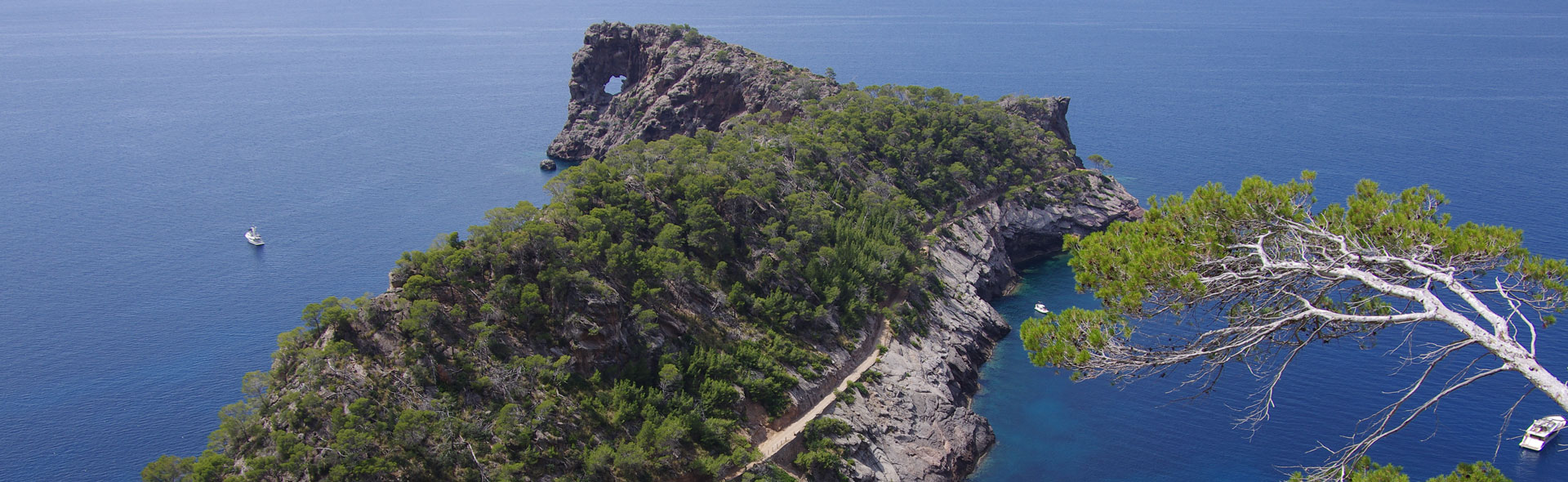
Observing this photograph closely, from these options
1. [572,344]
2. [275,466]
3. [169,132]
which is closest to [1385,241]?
[572,344]

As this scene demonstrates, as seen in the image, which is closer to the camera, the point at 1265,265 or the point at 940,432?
the point at 1265,265

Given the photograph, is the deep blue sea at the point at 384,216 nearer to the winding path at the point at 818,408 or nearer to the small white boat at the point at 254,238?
the small white boat at the point at 254,238

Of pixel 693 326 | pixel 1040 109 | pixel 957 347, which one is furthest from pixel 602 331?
pixel 1040 109

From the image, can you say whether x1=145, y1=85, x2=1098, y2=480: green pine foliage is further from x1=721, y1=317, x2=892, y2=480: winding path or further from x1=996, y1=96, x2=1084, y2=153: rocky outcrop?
x1=996, y1=96, x2=1084, y2=153: rocky outcrop

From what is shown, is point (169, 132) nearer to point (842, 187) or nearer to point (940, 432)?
point (842, 187)

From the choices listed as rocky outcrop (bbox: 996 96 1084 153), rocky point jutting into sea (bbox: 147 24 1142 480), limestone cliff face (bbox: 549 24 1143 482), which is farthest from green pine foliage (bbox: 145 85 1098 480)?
rocky outcrop (bbox: 996 96 1084 153)

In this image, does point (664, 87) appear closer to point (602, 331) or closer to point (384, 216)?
point (384, 216)

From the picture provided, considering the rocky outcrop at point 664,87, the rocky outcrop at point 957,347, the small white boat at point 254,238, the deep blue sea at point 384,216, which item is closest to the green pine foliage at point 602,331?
the rocky outcrop at point 957,347
